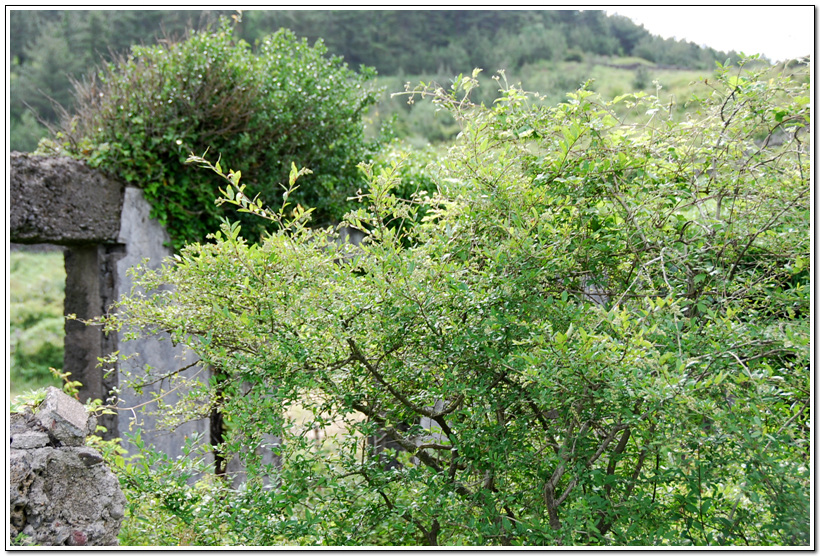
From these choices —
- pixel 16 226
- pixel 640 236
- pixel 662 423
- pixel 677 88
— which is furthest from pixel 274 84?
pixel 677 88

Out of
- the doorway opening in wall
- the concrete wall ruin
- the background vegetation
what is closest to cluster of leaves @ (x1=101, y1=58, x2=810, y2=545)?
the background vegetation

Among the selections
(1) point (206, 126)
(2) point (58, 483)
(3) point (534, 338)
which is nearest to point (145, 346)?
(1) point (206, 126)

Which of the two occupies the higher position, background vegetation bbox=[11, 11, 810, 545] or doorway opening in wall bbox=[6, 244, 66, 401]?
background vegetation bbox=[11, 11, 810, 545]

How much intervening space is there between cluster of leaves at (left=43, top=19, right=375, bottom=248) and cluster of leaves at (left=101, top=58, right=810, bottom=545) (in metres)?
2.25

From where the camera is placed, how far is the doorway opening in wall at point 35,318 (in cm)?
898

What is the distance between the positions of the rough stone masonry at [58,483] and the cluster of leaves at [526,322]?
1.39ft

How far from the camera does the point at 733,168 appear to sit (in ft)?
7.34

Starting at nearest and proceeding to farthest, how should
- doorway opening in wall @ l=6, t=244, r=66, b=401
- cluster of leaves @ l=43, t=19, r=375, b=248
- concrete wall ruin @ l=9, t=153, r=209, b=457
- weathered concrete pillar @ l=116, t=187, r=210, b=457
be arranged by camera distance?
concrete wall ruin @ l=9, t=153, r=209, b=457
weathered concrete pillar @ l=116, t=187, r=210, b=457
cluster of leaves @ l=43, t=19, r=375, b=248
doorway opening in wall @ l=6, t=244, r=66, b=401

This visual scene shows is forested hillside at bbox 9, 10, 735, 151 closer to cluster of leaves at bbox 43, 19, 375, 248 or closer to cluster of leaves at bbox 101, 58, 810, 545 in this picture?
cluster of leaves at bbox 43, 19, 375, 248

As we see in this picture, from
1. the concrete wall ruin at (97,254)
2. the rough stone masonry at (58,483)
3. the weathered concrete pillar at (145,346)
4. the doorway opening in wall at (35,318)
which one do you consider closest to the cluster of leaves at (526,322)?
the rough stone masonry at (58,483)

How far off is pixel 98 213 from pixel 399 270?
9.29 ft

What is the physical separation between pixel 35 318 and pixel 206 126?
775 centimetres

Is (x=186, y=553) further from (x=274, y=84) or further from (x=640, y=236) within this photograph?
(x=274, y=84)

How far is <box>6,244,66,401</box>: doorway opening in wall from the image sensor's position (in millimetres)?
8977
